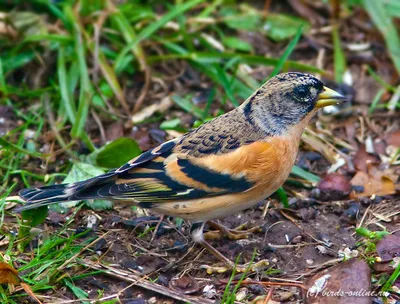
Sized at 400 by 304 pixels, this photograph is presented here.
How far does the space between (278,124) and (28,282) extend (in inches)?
56.9

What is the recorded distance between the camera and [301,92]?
3.37m

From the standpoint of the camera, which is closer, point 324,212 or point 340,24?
point 324,212

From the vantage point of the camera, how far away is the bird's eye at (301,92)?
11.0ft

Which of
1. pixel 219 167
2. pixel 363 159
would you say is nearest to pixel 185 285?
pixel 219 167

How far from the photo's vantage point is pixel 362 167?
4.11 metres

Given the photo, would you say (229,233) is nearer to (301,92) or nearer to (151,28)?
(301,92)

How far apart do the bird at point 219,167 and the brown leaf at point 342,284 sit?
0.47m

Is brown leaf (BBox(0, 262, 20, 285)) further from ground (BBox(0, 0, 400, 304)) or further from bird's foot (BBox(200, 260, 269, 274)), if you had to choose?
bird's foot (BBox(200, 260, 269, 274))

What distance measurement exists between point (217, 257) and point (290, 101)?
88cm

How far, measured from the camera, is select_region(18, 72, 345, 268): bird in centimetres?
322

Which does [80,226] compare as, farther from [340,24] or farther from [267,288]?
[340,24]

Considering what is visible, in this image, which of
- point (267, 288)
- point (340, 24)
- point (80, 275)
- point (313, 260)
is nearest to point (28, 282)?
point (80, 275)

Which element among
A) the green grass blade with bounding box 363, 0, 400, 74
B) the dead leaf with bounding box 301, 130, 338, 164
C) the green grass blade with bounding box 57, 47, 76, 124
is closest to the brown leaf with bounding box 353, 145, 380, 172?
the dead leaf with bounding box 301, 130, 338, 164

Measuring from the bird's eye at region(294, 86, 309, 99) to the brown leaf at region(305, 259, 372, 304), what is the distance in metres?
0.85
